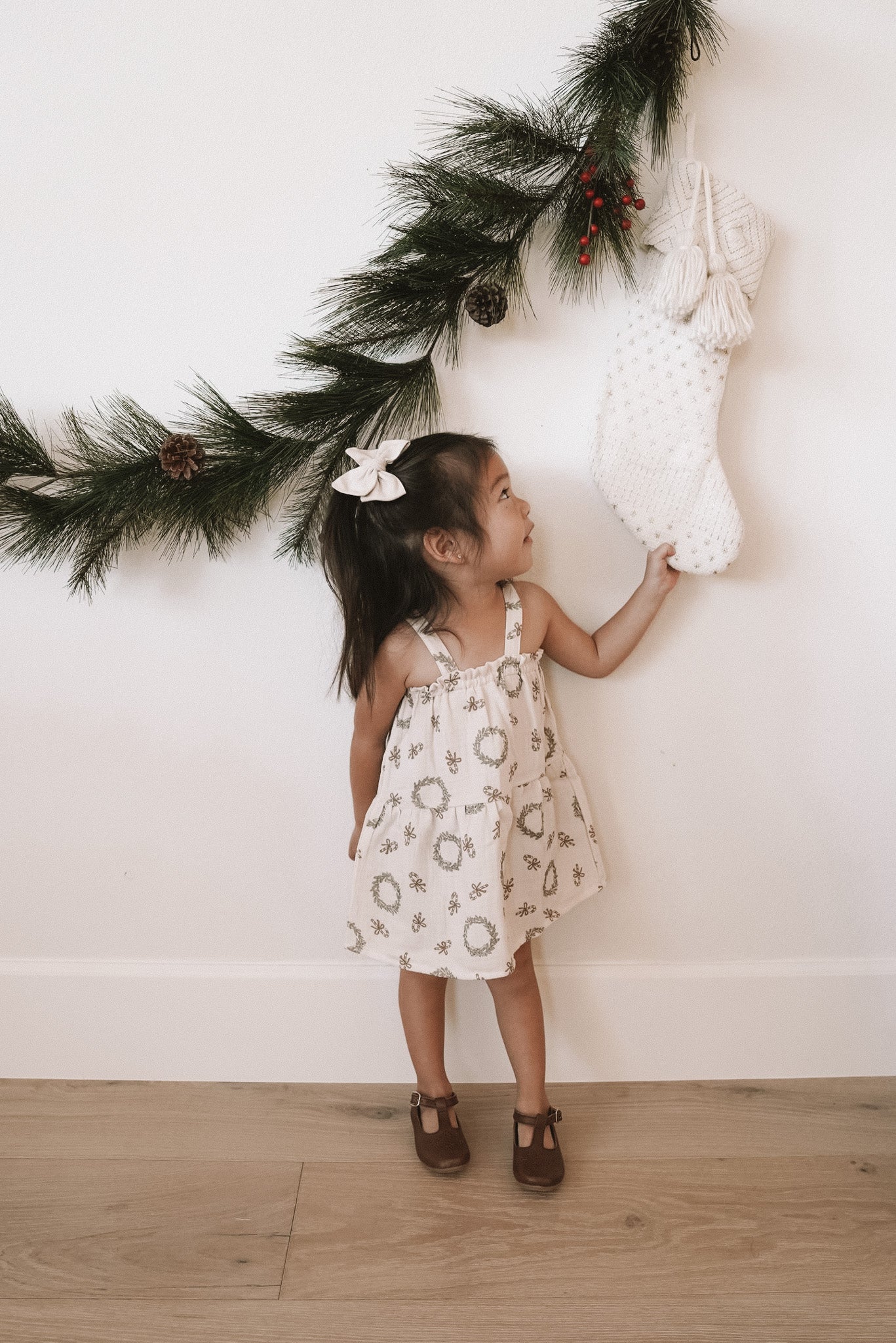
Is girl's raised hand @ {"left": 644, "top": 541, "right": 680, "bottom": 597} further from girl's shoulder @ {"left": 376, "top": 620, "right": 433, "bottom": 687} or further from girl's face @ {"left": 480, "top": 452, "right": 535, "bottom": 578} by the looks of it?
girl's shoulder @ {"left": 376, "top": 620, "right": 433, "bottom": 687}

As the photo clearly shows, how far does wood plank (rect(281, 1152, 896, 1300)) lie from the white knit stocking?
78 centimetres

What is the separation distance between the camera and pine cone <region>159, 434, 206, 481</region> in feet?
3.38

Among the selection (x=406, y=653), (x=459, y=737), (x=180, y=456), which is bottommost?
(x=459, y=737)

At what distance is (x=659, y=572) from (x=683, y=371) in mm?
239

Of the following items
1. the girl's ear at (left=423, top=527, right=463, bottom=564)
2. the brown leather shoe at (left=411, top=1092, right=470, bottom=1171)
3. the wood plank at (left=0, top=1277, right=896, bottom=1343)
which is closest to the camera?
the wood plank at (left=0, top=1277, right=896, bottom=1343)

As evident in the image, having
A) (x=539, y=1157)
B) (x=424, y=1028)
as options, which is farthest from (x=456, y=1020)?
(x=539, y=1157)

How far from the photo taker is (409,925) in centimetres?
114

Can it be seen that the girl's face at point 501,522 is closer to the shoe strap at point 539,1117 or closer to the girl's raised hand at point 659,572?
the girl's raised hand at point 659,572

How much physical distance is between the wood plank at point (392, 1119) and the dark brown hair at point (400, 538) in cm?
62

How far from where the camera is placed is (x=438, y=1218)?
1097 millimetres

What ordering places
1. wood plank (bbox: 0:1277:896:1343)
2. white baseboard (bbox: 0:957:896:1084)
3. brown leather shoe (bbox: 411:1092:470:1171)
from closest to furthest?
wood plank (bbox: 0:1277:896:1343) < brown leather shoe (bbox: 411:1092:470:1171) < white baseboard (bbox: 0:957:896:1084)

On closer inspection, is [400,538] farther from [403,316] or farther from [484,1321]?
[484,1321]

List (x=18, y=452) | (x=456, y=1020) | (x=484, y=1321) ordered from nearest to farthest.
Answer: (x=484, y=1321) → (x=18, y=452) → (x=456, y=1020)

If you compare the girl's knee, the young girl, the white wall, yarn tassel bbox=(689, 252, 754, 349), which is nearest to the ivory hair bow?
the young girl
